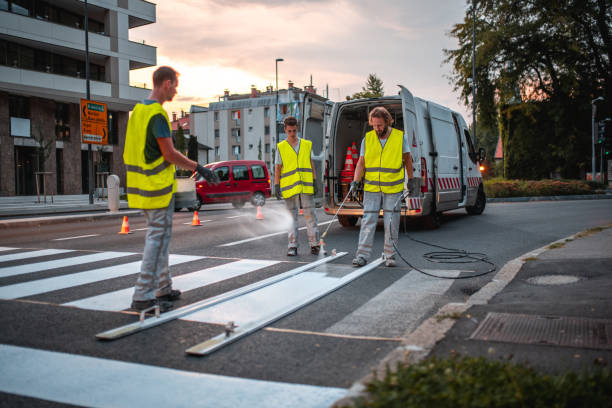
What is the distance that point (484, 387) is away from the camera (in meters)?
2.41

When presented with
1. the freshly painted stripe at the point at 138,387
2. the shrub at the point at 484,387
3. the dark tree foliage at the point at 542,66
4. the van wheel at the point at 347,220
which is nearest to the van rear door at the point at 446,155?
the van wheel at the point at 347,220

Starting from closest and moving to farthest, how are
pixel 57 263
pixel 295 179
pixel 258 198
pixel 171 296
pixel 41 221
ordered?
1. pixel 171 296
2. pixel 57 263
3. pixel 295 179
4. pixel 41 221
5. pixel 258 198

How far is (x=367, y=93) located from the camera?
4672 cm

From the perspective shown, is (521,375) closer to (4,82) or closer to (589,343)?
(589,343)

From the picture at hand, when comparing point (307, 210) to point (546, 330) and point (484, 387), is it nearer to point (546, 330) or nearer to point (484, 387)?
point (546, 330)

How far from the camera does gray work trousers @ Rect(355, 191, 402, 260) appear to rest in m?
6.52

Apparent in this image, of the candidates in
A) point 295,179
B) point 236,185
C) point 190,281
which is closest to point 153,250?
point 190,281

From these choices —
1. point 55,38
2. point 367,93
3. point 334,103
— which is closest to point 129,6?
point 55,38

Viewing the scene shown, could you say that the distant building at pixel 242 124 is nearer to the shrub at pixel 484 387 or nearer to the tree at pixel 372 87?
the tree at pixel 372 87

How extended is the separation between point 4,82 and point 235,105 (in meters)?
56.4

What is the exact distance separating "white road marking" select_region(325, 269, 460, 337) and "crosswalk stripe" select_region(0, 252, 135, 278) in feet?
13.8

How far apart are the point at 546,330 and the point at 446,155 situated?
8.11 m

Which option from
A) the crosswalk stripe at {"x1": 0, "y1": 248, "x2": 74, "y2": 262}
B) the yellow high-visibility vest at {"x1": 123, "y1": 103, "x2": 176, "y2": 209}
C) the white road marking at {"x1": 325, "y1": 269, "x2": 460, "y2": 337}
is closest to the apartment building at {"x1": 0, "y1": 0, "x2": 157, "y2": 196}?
the crosswalk stripe at {"x1": 0, "y1": 248, "x2": 74, "y2": 262}

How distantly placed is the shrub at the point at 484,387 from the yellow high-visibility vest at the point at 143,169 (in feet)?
8.45
